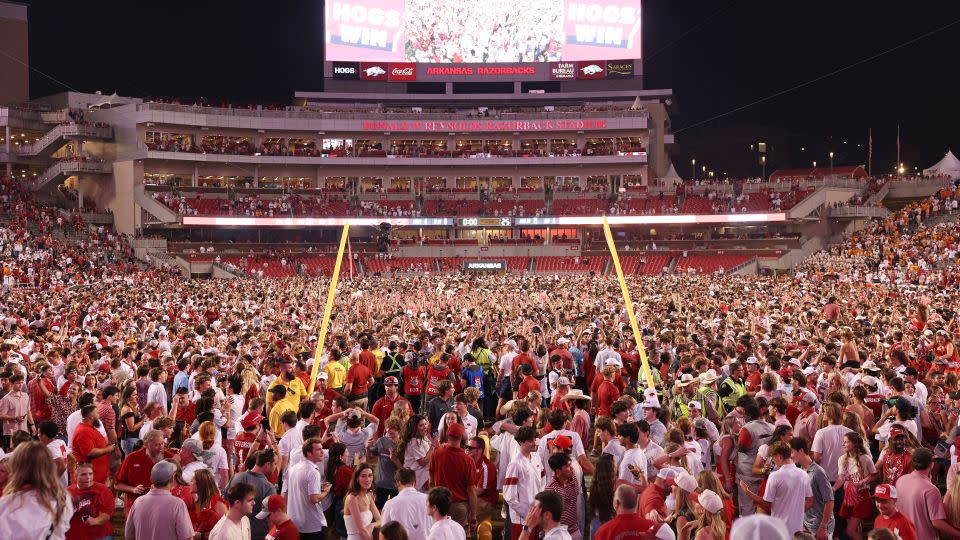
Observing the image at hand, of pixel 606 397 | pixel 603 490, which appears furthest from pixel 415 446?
pixel 606 397

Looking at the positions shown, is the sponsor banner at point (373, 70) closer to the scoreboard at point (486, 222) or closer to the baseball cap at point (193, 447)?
the scoreboard at point (486, 222)

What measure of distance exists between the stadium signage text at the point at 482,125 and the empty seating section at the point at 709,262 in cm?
1338

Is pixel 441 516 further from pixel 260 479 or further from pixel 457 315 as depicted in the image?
pixel 457 315

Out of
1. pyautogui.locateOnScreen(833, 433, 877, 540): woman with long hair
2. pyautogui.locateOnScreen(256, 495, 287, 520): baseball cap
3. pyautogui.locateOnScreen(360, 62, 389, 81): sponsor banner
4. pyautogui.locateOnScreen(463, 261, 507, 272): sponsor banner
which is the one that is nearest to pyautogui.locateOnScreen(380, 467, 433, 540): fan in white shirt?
pyautogui.locateOnScreen(256, 495, 287, 520): baseball cap

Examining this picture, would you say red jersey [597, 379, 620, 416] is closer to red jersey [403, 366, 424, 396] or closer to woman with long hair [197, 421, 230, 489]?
red jersey [403, 366, 424, 396]

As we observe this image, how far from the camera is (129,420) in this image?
30.6ft

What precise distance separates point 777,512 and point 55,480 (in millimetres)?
5461

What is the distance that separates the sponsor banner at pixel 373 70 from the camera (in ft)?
206

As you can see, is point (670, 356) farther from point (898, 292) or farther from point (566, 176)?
point (566, 176)

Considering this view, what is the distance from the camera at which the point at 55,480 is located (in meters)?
5.14

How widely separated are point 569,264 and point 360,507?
4908 centimetres

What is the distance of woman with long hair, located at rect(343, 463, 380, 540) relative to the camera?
625 cm

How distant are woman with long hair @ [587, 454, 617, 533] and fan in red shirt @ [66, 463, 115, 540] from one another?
3.92 metres

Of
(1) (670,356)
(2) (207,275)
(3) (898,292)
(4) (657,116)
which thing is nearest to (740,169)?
(4) (657,116)
